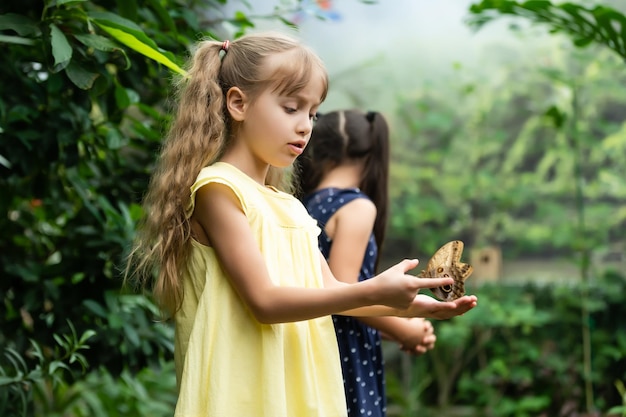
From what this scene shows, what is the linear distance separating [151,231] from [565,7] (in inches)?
65.0

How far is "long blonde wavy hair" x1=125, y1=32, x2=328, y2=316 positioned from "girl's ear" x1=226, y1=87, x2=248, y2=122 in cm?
1

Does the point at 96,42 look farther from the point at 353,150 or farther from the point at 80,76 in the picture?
the point at 353,150

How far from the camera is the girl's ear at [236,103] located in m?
1.47

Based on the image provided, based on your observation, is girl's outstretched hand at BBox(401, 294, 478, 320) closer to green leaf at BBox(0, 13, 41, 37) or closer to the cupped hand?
the cupped hand

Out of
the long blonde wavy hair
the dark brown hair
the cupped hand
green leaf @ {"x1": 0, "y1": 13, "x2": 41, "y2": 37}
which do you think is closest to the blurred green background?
green leaf @ {"x1": 0, "y1": 13, "x2": 41, "y2": 37}

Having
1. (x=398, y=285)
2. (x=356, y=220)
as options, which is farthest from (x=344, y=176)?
(x=398, y=285)

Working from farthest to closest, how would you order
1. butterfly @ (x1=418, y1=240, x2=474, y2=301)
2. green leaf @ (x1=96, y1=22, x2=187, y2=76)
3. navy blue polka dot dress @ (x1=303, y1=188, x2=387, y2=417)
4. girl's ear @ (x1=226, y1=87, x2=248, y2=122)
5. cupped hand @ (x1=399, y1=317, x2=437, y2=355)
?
cupped hand @ (x1=399, y1=317, x2=437, y2=355), navy blue polka dot dress @ (x1=303, y1=188, x2=387, y2=417), green leaf @ (x1=96, y1=22, x2=187, y2=76), girl's ear @ (x1=226, y1=87, x2=248, y2=122), butterfly @ (x1=418, y1=240, x2=474, y2=301)

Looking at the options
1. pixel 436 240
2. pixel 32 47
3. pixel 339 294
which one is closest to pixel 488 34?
pixel 436 240

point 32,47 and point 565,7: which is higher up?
point 565,7

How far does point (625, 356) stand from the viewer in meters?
3.38

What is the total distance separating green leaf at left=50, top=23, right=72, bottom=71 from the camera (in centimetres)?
155

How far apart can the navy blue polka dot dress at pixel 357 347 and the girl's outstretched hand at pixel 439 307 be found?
51cm

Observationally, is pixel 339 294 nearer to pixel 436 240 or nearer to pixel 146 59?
pixel 146 59

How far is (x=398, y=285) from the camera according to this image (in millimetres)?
1252
